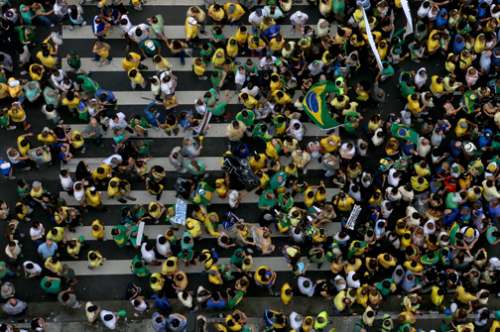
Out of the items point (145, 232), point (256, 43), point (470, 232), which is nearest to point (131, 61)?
point (256, 43)

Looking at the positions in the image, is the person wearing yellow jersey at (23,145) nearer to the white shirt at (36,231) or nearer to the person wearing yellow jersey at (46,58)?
the white shirt at (36,231)

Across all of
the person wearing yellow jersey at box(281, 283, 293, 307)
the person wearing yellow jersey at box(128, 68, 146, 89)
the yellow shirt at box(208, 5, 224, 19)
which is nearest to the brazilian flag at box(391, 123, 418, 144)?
the person wearing yellow jersey at box(281, 283, 293, 307)

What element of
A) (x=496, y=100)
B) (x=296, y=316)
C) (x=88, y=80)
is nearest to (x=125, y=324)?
(x=296, y=316)

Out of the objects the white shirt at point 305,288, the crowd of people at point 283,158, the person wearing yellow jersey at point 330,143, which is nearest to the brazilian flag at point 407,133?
the crowd of people at point 283,158

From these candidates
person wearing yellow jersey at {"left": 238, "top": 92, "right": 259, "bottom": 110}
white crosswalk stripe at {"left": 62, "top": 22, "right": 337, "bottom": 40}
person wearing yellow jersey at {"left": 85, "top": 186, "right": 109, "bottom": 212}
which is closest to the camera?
person wearing yellow jersey at {"left": 85, "top": 186, "right": 109, "bottom": 212}

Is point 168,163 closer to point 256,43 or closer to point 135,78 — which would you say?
point 135,78

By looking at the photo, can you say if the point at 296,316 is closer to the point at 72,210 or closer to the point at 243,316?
the point at 243,316

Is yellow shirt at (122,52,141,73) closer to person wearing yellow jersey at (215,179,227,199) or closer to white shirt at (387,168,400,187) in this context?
person wearing yellow jersey at (215,179,227,199)
